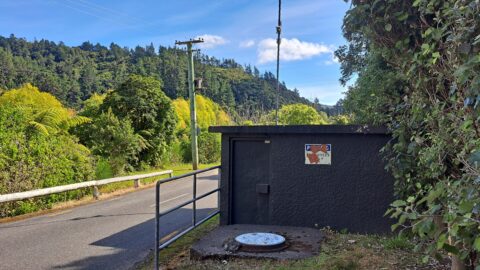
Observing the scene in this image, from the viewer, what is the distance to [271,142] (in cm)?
736

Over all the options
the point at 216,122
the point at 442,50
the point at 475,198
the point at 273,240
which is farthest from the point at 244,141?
the point at 216,122

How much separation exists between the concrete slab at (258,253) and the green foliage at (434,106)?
1.57m

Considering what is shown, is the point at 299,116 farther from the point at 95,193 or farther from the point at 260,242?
the point at 260,242

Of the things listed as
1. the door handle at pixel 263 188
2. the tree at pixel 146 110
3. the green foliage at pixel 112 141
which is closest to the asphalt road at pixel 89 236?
the door handle at pixel 263 188

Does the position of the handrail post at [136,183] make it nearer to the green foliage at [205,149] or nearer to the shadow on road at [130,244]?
the shadow on road at [130,244]

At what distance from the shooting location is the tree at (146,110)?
22.4 metres

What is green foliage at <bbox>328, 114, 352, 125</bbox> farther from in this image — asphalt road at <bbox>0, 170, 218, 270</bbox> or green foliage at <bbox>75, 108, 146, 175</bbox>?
green foliage at <bbox>75, 108, 146, 175</bbox>

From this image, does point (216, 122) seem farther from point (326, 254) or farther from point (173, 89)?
point (326, 254)

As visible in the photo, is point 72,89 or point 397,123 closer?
point 397,123

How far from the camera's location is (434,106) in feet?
11.0

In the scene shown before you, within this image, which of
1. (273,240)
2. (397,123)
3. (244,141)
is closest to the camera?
(397,123)

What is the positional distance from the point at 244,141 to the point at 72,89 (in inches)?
1635

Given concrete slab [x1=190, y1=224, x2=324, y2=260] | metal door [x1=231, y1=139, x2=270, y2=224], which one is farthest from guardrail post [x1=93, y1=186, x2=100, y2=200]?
concrete slab [x1=190, y1=224, x2=324, y2=260]

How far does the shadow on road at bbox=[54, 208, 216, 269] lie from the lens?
577 cm
